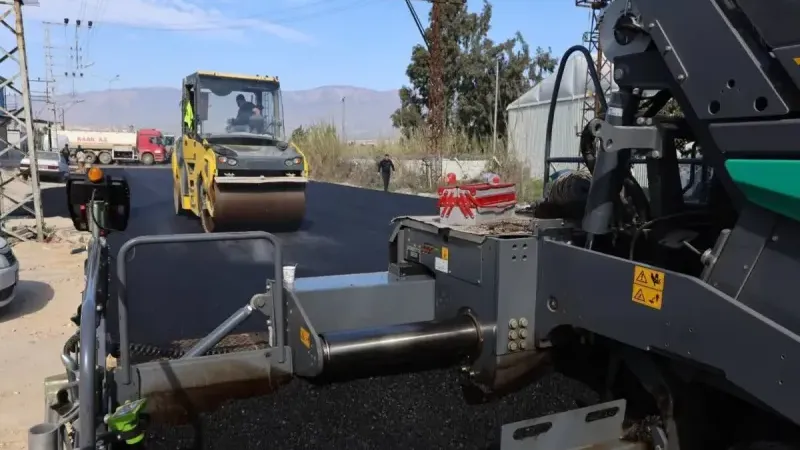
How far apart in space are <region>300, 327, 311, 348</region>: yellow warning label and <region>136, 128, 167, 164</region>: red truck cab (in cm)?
4654

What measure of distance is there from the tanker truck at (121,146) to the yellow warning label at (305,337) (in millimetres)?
46457

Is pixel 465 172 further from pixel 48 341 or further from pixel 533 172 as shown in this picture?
pixel 48 341

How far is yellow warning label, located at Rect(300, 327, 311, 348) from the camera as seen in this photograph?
305cm

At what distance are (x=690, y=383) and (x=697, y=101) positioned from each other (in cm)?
111

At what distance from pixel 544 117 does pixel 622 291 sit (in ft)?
81.2

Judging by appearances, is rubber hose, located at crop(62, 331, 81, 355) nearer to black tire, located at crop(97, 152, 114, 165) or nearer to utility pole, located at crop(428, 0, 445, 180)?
utility pole, located at crop(428, 0, 445, 180)

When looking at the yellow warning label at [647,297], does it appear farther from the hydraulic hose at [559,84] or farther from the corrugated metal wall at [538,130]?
the corrugated metal wall at [538,130]

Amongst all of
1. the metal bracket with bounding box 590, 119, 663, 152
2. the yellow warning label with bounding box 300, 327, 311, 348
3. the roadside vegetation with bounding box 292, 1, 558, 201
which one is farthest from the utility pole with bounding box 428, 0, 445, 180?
the metal bracket with bounding box 590, 119, 663, 152

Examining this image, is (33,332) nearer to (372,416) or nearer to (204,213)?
(372,416)

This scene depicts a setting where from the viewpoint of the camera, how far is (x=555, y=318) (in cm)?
299

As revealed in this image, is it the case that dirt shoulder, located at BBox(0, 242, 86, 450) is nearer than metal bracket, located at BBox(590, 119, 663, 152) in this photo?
No

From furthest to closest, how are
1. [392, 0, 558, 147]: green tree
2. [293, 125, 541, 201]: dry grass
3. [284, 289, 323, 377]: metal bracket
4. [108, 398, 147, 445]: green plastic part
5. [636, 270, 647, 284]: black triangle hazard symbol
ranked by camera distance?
[392, 0, 558, 147]: green tree → [293, 125, 541, 201]: dry grass → [284, 289, 323, 377]: metal bracket → [636, 270, 647, 284]: black triangle hazard symbol → [108, 398, 147, 445]: green plastic part

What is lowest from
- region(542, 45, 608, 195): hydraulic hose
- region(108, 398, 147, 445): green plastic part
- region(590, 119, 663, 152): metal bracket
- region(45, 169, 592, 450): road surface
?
region(45, 169, 592, 450): road surface

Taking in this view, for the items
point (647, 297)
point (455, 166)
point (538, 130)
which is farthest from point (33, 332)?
point (538, 130)
